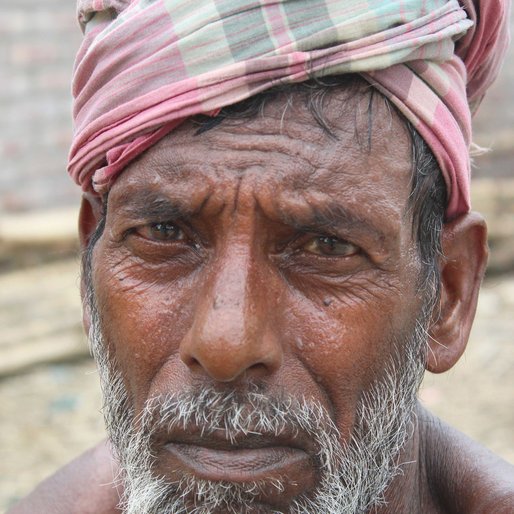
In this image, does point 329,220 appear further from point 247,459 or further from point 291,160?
point 247,459

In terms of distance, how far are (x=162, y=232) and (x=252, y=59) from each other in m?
0.51

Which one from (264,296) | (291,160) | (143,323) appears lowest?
(143,323)

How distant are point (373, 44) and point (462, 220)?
66 cm

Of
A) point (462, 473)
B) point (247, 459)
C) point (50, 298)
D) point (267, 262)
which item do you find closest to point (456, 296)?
point (462, 473)

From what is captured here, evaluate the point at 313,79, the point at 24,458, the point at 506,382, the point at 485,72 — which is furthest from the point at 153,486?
the point at 506,382

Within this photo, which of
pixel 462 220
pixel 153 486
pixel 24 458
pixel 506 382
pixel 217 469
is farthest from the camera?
pixel 506 382

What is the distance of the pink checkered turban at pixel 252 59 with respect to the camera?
236 centimetres

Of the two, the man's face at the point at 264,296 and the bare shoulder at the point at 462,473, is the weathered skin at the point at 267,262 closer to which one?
the man's face at the point at 264,296

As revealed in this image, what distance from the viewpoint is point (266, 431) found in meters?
2.30

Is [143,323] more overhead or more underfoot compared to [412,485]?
more overhead

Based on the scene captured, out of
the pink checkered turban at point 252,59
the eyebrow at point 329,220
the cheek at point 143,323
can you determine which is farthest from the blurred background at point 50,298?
the eyebrow at point 329,220

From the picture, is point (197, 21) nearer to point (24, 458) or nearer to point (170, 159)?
point (170, 159)

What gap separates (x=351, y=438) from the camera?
2.53 metres

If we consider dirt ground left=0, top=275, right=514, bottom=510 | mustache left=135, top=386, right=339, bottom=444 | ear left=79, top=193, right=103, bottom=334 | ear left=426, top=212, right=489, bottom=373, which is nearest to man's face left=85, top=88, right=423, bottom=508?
mustache left=135, top=386, right=339, bottom=444
